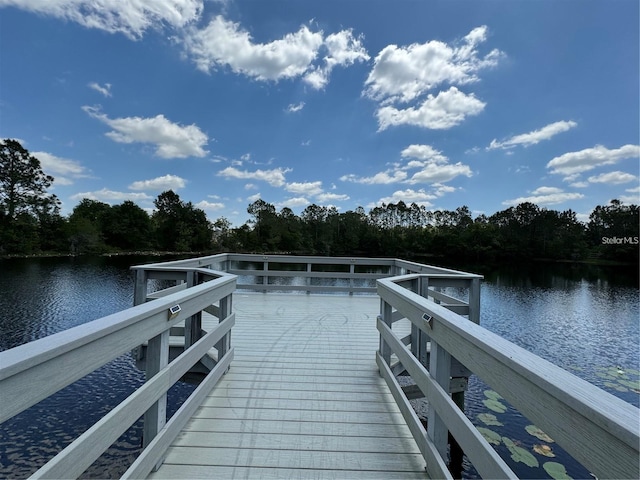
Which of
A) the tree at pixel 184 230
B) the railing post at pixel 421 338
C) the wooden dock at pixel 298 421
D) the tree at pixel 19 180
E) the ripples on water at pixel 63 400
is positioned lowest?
the ripples on water at pixel 63 400

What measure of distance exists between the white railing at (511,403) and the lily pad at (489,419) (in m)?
4.09

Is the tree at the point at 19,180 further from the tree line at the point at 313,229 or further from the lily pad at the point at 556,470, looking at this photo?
the lily pad at the point at 556,470

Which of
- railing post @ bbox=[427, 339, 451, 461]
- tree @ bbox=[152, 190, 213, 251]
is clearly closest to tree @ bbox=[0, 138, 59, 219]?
tree @ bbox=[152, 190, 213, 251]

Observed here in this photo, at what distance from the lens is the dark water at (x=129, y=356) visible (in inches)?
183

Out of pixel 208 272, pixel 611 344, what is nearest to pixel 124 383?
pixel 208 272

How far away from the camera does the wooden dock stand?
5.53 ft

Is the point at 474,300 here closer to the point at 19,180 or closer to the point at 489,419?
the point at 489,419

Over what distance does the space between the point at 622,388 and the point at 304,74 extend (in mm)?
18997

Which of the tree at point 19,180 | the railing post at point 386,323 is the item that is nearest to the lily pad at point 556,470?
the railing post at point 386,323

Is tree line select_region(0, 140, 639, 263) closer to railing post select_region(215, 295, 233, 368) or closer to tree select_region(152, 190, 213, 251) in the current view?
tree select_region(152, 190, 213, 251)

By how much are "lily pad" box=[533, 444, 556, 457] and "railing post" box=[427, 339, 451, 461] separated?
14.3ft

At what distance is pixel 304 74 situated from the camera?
60.6 feet

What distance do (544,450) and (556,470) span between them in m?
0.37

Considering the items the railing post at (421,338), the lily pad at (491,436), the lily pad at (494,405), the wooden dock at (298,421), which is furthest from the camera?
the lily pad at (494,405)
